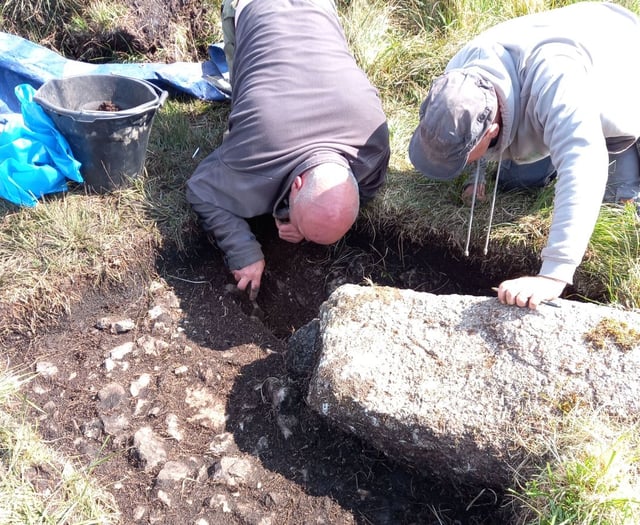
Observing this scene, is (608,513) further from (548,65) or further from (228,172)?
(228,172)

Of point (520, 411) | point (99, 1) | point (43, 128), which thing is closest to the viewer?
point (520, 411)

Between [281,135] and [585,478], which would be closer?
[585,478]

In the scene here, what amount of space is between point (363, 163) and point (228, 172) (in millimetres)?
662

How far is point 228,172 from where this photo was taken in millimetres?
3029

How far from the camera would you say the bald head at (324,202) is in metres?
2.78

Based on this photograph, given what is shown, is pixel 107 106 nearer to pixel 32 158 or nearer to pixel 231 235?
pixel 32 158

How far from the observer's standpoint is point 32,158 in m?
3.02

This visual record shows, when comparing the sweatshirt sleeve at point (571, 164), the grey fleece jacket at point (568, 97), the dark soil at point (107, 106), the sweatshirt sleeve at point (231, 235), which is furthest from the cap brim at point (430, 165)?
the dark soil at point (107, 106)

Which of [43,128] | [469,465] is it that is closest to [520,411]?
[469,465]

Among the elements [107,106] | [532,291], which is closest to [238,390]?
[532,291]

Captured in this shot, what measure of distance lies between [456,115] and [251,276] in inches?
51.2

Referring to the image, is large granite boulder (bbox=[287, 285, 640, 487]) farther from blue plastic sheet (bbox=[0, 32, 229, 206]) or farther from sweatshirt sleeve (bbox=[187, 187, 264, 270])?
blue plastic sheet (bbox=[0, 32, 229, 206])

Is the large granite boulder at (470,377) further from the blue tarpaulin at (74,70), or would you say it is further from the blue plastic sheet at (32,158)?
the blue tarpaulin at (74,70)

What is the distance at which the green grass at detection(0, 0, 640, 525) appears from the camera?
1.91 meters
